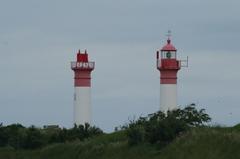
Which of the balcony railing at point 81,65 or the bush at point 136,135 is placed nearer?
the bush at point 136,135

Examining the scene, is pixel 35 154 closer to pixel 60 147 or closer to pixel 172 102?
pixel 60 147

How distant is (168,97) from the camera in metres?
46.6

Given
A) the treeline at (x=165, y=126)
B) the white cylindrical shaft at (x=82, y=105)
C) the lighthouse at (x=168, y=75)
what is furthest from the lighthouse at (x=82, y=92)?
the treeline at (x=165, y=126)

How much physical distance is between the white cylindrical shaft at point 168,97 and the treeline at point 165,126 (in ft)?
23.5

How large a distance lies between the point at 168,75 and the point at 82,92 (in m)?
6.53

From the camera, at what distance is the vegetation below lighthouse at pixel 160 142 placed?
30828 millimetres

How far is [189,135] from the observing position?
1304 inches

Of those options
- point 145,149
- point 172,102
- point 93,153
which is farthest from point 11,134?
point 145,149

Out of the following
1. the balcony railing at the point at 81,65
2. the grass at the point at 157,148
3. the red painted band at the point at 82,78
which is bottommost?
the grass at the point at 157,148

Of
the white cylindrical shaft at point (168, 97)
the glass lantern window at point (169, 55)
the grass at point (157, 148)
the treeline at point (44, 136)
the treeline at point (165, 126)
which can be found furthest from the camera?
the glass lantern window at point (169, 55)

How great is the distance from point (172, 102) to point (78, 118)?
7.64 m

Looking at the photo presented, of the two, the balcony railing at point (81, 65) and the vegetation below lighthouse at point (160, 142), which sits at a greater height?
the balcony railing at point (81, 65)

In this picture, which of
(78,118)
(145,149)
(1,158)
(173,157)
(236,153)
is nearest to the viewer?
(236,153)

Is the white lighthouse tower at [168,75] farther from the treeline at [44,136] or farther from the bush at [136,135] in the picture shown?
the bush at [136,135]
